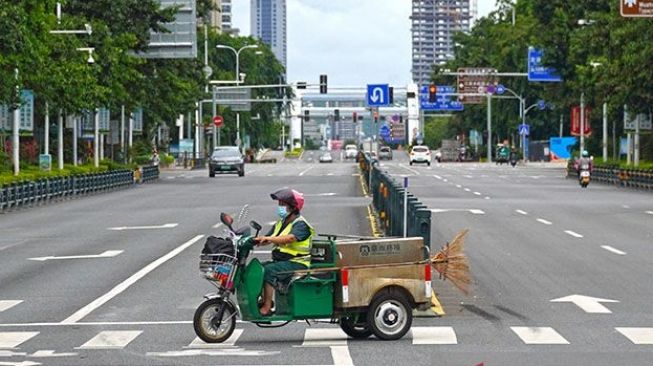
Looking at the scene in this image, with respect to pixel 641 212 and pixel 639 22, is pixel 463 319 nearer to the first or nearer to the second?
pixel 641 212

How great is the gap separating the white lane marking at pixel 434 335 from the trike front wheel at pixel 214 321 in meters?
1.78

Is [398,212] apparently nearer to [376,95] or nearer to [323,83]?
[376,95]

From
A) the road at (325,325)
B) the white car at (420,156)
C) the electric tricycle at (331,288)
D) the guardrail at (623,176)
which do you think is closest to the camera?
the road at (325,325)

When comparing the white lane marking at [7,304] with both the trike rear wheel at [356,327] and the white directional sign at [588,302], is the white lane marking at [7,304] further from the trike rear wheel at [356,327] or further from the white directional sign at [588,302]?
the white directional sign at [588,302]

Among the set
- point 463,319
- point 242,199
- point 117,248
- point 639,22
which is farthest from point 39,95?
point 463,319

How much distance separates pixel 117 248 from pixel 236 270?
1447 cm

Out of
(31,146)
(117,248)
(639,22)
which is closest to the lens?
(117,248)

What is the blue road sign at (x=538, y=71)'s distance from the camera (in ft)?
292

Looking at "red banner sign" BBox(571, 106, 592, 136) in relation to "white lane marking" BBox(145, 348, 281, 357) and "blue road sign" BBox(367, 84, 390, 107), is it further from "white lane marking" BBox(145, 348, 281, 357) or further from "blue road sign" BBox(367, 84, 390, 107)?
"white lane marking" BBox(145, 348, 281, 357)

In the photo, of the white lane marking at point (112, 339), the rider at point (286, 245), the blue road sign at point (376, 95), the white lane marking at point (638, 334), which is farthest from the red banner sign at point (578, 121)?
the rider at point (286, 245)

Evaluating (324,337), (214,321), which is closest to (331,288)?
A: (324,337)

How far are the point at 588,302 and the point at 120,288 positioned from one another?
20.7 ft

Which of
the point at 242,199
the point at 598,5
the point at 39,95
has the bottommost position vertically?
the point at 242,199

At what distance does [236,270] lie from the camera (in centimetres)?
1462
